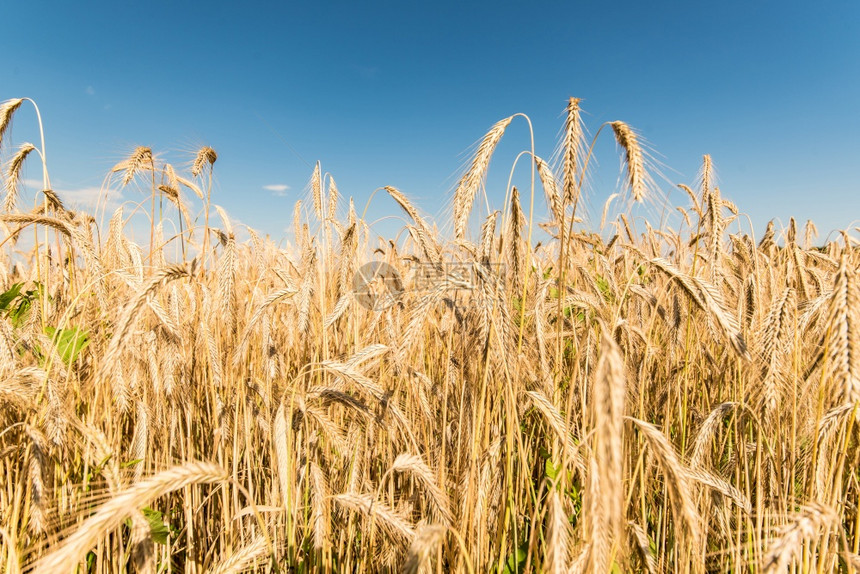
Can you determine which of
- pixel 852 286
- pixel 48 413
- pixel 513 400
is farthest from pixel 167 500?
pixel 852 286

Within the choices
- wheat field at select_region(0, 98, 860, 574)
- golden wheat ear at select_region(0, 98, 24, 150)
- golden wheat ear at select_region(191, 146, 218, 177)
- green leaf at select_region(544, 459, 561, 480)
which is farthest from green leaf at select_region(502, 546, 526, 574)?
golden wheat ear at select_region(0, 98, 24, 150)

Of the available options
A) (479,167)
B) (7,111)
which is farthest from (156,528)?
(7,111)

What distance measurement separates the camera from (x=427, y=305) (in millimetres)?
1391

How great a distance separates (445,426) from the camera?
1.54 metres

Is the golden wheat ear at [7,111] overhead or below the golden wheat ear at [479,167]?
overhead

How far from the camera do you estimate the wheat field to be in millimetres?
1093

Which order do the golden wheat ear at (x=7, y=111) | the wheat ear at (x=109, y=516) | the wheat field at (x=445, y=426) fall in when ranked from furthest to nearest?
the golden wheat ear at (x=7, y=111) < the wheat field at (x=445, y=426) < the wheat ear at (x=109, y=516)

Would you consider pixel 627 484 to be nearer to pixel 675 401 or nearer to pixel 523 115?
pixel 675 401

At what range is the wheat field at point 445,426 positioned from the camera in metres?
1.09

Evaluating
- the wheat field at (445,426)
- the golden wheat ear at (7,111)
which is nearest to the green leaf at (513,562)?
the wheat field at (445,426)

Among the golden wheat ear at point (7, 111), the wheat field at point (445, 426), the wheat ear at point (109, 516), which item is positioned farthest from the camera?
the golden wheat ear at point (7, 111)

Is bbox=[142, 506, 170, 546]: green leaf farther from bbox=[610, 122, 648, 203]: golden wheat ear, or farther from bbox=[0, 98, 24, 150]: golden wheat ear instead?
bbox=[0, 98, 24, 150]: golden wheat ear

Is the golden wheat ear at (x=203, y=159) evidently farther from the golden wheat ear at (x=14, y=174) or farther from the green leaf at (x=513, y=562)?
A: the green leaf at (x=513, y=562)

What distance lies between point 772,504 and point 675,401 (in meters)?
0.80
